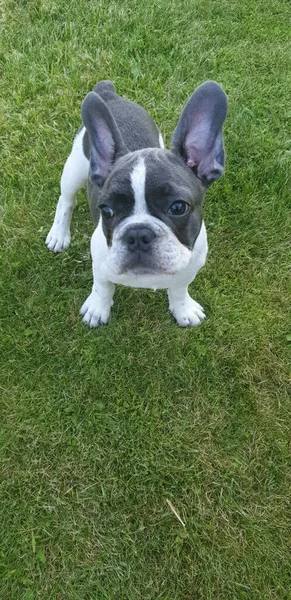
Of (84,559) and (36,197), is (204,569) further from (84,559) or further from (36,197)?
(36,197)

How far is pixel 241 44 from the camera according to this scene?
582 centimetres

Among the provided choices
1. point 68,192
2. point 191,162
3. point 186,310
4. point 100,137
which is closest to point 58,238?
point 68,192

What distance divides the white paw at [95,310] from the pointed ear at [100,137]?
112 cm

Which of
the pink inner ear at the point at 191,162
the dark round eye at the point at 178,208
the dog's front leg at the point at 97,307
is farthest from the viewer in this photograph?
the dog's front leg at the point at 97,307

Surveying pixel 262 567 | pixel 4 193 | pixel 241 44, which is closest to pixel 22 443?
pixel 262 567

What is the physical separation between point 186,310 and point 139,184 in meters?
1.62

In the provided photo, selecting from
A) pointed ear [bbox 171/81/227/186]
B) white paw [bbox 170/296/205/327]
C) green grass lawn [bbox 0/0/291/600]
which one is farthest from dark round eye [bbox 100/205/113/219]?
green grass lawn [bbox 0/0/291/600]

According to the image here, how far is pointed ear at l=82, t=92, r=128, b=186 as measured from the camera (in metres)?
3.00

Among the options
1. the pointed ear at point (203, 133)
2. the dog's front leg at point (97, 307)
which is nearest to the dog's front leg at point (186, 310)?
the dog's front leg at point (97, 307)

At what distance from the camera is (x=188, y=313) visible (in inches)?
170

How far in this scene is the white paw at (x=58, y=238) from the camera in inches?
180

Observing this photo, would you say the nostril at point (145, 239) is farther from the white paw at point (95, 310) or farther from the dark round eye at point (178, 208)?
the white paw at point (95, 310)

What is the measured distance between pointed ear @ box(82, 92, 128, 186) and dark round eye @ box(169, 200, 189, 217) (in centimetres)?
55

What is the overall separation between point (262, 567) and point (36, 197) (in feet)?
11.3
